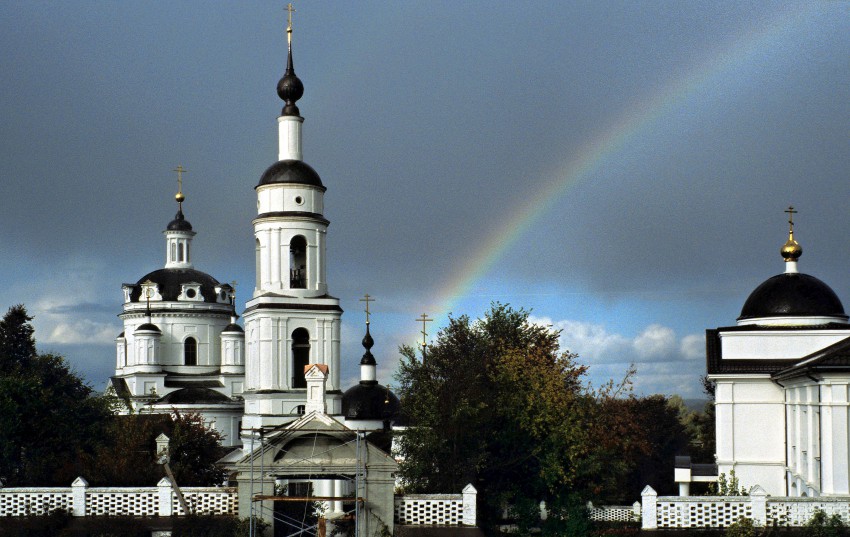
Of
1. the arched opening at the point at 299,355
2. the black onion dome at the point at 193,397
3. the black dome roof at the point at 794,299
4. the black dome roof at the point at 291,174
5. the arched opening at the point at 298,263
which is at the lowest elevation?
the black onion dome at the point at 193,397

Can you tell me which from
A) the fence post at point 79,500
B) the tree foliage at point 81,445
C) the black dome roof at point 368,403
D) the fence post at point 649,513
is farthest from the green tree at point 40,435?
the fence post at point 649,513

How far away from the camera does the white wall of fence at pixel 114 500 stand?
29.9 metres

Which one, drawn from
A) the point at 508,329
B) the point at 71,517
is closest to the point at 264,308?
the point at 508,329

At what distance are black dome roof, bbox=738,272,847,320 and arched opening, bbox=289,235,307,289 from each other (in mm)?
20874

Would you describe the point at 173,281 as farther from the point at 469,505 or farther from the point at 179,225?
the point at 469,505

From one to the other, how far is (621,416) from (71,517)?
74.5 ft

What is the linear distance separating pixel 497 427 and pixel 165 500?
15.5 meters

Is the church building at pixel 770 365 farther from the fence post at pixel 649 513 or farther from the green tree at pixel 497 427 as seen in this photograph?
the fence post at pixel 649 513

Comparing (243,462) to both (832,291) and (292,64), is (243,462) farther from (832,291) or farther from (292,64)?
(292,64)

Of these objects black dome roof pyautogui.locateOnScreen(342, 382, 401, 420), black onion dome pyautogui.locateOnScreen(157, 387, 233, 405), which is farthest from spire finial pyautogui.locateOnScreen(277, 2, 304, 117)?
black onion dome pyautogui.locateOnScreen(157, 387, 233, 405)

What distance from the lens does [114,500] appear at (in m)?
30.1

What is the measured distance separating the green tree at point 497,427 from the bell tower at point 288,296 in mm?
12767

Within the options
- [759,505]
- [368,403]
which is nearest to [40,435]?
[368,403]

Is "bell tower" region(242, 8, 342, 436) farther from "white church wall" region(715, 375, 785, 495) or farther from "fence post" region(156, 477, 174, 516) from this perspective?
"fence post" region(156, 477, 174, 516)
